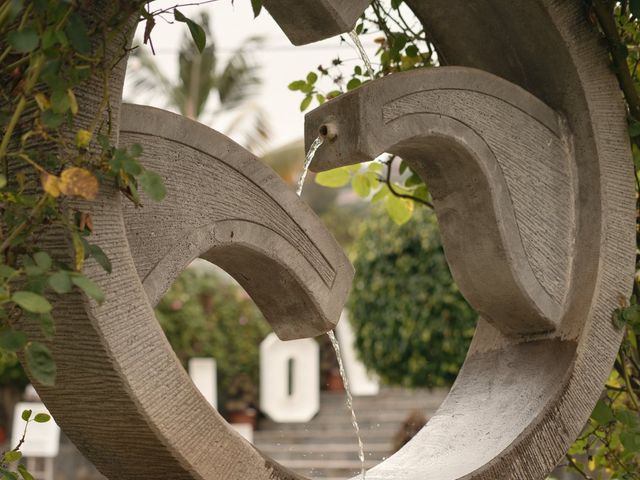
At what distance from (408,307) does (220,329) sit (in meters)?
3.59

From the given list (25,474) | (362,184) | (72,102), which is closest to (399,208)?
(362,184)

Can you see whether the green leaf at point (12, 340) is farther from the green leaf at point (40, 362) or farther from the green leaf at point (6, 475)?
the green leaf at point (6, 475)

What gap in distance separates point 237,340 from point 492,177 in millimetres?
9099

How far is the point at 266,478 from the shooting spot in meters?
1.42

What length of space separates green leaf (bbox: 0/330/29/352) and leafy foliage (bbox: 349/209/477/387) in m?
6.30

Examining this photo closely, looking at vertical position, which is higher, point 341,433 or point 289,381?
point 289,381

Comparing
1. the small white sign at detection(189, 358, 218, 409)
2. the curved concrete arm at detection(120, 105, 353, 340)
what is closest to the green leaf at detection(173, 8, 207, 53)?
the curved concrete arm at detection(120, 105, 353, 340)

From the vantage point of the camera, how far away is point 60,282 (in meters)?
1.09

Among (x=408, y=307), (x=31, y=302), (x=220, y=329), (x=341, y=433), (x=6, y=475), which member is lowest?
(x=6, y=475)

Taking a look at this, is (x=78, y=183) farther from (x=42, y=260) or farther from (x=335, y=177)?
(x=335, y=177)

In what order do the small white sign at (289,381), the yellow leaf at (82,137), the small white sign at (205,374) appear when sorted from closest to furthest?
the yellow leaf at (82,137) → the small white sign at (205,374) → the small white sign at (289,381)

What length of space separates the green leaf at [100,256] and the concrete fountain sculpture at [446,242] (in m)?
0.06

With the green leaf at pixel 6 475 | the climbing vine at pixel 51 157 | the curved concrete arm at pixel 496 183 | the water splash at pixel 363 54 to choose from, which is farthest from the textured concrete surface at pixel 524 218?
the green leaf at pixel 6 475

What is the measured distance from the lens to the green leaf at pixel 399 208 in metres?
2.54
